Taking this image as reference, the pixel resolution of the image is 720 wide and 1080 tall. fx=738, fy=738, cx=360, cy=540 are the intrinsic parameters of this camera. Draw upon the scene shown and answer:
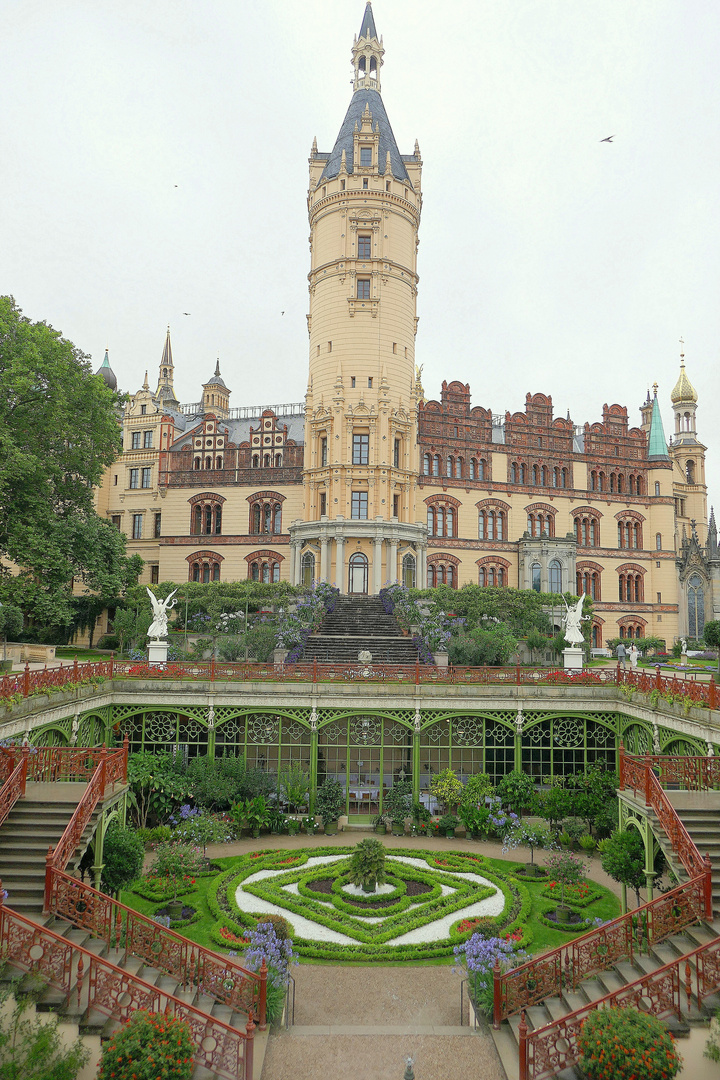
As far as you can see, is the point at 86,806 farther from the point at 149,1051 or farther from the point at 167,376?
the point at 167,376

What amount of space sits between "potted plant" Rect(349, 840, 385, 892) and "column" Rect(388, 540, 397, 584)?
2582 centimetres

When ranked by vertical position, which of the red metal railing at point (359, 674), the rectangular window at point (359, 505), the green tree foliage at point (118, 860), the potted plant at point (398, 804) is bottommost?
the potted plant at point (398, 804)

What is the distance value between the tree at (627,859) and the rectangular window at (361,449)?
106ft

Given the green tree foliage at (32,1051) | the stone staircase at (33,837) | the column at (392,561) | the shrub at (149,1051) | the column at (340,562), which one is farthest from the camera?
the column at (392,561)

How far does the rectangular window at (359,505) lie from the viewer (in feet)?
142

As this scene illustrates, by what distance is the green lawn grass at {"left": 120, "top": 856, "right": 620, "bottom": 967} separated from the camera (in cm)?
1397

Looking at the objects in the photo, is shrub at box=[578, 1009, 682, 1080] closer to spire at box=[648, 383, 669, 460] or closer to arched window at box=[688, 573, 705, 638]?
spire at box=[648, 383, 669, 460]

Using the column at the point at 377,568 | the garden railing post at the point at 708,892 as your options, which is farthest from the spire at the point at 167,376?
the garden railing post at the point at 708,892

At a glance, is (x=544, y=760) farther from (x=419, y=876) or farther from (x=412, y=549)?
(x=412, y=549)

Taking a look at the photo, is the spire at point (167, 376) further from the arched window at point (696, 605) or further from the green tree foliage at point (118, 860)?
the green tree foliage at point (118, 860)

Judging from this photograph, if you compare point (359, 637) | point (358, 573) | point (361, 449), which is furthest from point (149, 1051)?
point (361, 449)

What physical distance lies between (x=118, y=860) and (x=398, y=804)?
973 centimetres

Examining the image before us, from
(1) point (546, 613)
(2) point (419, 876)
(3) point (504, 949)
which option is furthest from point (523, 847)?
(1) point (546, 613)

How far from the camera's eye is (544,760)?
Result: 21719mm
